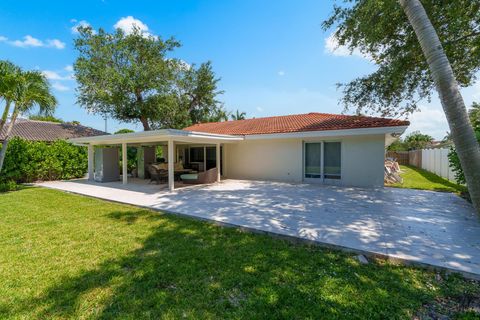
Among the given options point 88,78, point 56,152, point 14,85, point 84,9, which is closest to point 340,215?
point 14,85

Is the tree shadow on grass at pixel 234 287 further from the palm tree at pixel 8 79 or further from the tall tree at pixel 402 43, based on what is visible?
the palm tree at pixel 8 79

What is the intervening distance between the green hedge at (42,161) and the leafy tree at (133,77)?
Result: 8552mm

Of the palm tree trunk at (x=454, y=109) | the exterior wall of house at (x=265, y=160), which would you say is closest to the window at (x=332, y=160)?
the exterior wall of house at (x=265, y=160)

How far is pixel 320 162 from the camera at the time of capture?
46.6 feet

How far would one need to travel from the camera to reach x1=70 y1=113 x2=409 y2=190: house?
39.9 feet

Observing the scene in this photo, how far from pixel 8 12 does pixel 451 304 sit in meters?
18.4

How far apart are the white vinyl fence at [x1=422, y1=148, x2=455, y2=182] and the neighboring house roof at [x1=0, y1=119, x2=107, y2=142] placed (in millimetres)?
30088

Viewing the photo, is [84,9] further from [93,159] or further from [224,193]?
[224,193]

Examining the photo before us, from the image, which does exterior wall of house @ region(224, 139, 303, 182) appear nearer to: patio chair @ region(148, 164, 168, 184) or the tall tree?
the tall tree

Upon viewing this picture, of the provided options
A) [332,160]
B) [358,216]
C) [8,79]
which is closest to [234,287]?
[358,216]

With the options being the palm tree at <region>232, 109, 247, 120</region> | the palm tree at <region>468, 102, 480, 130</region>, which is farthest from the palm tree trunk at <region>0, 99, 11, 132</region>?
the palm tree at <region>232, 109, 247, 120</region>

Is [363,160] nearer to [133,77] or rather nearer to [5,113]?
[5,113]

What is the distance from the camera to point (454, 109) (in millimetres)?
3314

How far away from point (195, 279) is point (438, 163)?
21694mm
